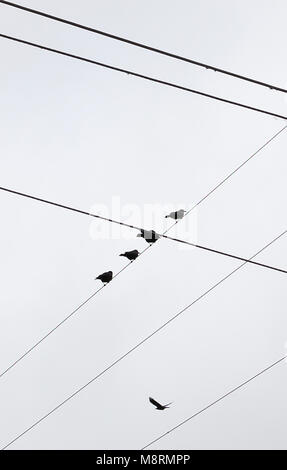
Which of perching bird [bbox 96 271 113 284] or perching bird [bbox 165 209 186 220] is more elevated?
perching bird [bbox 96 271 113 284]

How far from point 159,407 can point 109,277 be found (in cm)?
492

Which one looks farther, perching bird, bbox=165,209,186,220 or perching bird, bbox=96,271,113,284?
perching bird, bbox=96,271,113,284

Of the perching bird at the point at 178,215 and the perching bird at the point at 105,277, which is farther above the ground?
the perching bird at the point at 105,277

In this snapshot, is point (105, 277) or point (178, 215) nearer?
point (178, 215)

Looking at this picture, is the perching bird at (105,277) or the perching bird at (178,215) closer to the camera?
the perching bird at (178,215)

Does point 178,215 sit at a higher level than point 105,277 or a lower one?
lower
